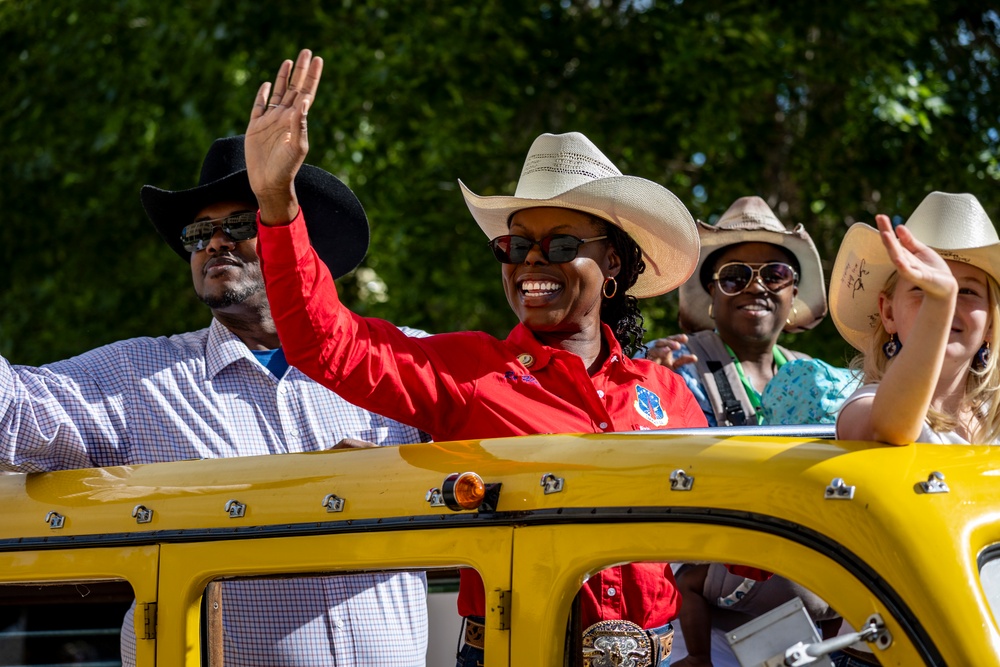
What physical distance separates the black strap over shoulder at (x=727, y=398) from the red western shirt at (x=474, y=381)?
103 centimetres

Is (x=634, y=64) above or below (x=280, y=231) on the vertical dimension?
above

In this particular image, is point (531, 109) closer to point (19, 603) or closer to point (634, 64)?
point (634, 64)

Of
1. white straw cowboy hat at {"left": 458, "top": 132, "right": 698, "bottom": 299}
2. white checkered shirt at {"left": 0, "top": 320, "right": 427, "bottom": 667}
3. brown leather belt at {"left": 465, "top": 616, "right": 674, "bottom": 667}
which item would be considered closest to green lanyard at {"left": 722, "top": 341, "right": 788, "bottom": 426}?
white straw cowboy hat at {"left": 458, "top": 132, "right": 698, "bottom": 299}

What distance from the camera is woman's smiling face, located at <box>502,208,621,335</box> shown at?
3.03m

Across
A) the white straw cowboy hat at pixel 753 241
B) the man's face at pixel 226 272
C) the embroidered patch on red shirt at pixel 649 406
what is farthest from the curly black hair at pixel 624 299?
the white straw cowboy hat at pixel 753 241

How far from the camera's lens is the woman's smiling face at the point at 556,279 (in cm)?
303

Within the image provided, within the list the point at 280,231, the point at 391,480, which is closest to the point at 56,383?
the point at 280,231

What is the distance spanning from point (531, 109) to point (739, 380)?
5.09 metres

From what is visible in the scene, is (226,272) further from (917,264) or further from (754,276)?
(917,264)

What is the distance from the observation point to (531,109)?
9.12 metres

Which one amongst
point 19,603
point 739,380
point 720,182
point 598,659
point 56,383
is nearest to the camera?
point 598,659

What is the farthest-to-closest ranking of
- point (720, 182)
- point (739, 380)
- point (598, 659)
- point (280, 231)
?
point (720, 182), point (739, 380), point (280, 231), point (598, 659)

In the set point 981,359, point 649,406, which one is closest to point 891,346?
point 981,359

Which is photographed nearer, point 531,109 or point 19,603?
point 19,603
